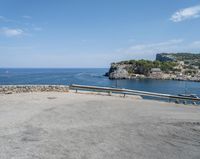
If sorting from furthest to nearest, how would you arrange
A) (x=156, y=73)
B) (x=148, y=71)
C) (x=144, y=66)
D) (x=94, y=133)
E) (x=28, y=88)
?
(x=144, y=66)
(x=148, y=71)
(x=156, y=73)
(x=28, y=88)
(x=94, y=133)

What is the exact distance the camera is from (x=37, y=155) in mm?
6371

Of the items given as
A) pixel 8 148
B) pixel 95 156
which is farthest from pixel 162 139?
pixel 8 148

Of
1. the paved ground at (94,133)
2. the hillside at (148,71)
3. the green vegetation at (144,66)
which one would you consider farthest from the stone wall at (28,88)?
the green vegetation at (144,66)

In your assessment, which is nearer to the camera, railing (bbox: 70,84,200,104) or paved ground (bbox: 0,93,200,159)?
paved ground (bbox: 0,93,200,159)

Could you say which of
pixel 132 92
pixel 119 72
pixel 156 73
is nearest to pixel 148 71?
pixel 156 73

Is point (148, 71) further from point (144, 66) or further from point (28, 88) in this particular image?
point (28, 88)

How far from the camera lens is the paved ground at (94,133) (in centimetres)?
662

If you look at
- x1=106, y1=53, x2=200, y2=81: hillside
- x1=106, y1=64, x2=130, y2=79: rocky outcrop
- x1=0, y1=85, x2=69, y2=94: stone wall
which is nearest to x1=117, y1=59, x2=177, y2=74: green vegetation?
x1=106, y1=53, x2=200, y2=81: hillside

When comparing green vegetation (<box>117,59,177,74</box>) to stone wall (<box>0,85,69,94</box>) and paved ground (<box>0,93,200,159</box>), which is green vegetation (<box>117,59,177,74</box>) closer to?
stone wall (<box>0,85,69,94</box>)

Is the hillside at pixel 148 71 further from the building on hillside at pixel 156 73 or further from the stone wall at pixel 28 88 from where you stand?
the stone wall at pixel 28 88

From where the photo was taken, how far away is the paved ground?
6621mm

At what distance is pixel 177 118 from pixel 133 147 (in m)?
4.78

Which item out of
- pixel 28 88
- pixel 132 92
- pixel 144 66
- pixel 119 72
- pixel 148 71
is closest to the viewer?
pixel 132 92

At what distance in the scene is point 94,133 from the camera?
8375mm
